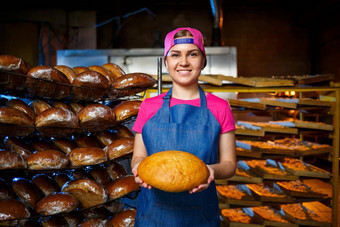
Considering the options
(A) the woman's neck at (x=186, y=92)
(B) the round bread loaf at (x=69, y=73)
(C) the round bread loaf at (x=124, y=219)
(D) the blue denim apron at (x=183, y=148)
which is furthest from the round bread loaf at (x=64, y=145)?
(A) the woman's neck at (x=186, y=92)

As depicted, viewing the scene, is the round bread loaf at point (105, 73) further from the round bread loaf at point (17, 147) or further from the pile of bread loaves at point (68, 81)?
the round bread loaf at point (17, 147)

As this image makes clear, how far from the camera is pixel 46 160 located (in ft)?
4.42

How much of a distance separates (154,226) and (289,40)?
7099 millimetres

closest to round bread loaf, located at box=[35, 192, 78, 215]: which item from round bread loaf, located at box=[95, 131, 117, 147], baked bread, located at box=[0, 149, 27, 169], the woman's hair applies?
baked bread, located at box=[0, 149, 27, 169]

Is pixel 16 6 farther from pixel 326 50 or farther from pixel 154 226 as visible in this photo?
pixel 326 50

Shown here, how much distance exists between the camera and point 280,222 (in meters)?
2.65

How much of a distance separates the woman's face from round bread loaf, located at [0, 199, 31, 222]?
99 cm

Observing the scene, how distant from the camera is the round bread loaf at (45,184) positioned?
152 centimetres

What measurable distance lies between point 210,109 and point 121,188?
78cm

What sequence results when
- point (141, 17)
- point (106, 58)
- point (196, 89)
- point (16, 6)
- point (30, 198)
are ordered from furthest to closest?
1. point (141, 17)
2. point (16, 6)
3. point (106, 58)
4. point (30, 198)
5. point (196, 89)

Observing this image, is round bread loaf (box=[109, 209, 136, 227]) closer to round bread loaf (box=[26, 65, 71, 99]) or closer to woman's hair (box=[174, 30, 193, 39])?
round bread loaf (box=[26, 65, 71, 99])

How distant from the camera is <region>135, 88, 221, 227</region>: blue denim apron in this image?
1.13 m

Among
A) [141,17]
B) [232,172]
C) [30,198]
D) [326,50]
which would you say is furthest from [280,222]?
[141,17]

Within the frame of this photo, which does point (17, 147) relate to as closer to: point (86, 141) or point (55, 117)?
point (55, 117)
